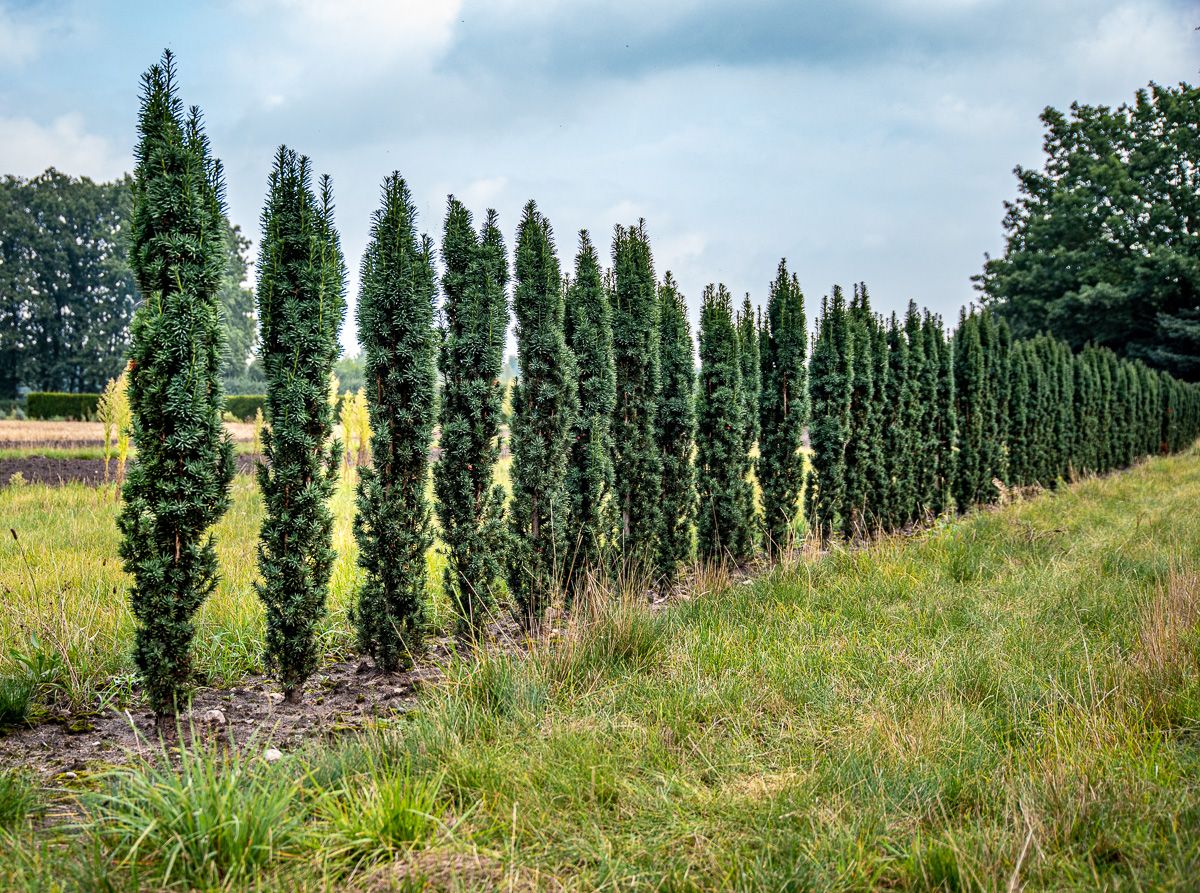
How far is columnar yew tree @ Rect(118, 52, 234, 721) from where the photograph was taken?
3.54m

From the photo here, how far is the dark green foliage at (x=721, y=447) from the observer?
7.03 m

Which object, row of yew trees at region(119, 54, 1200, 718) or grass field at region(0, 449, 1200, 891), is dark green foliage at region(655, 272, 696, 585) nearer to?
row of yew trees at region(119, 54, 1200, 718)

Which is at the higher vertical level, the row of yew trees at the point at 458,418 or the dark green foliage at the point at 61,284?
the dark green foliage at the point at 61,284

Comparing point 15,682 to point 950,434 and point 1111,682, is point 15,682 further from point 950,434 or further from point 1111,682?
point 950,434

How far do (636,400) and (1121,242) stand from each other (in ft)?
115

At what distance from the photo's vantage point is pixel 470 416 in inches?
194

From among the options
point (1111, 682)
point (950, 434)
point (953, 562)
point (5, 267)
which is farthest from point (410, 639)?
point (5, 267)

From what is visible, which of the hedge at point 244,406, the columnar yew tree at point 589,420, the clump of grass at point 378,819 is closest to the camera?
the clump of grass at point 378,819

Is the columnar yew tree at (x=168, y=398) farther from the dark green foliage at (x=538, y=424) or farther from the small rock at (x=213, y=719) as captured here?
the dark green foliage at (x=538, y=424)

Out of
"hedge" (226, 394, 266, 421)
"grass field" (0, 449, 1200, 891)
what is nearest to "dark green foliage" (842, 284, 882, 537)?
"grass field" (0, 449, 1200, 891)

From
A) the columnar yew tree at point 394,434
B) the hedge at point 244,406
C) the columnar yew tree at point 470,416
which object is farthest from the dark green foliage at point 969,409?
the hedge at point 244,406

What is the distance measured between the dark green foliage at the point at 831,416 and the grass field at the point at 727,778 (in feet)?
12.3

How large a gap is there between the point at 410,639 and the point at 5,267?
4974cm

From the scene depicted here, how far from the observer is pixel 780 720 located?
3369mm
